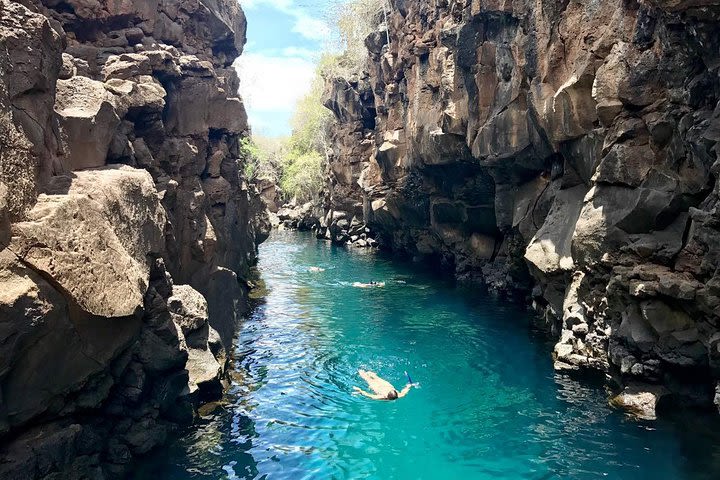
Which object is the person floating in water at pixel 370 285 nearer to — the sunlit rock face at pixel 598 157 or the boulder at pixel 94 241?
the sunlit rock face at pixel 598 157

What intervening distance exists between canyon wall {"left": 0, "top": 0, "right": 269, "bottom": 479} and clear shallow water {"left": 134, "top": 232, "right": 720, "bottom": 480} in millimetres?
1552

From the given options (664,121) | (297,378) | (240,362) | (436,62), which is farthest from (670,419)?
(436,62)

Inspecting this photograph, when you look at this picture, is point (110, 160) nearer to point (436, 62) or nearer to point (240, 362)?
point (240, 362)

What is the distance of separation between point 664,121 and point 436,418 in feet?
30.9

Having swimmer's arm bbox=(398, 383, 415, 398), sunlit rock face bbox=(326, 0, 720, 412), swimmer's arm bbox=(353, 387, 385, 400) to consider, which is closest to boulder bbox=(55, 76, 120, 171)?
swimmer's arm bbox=(353, 387, 385, 400)

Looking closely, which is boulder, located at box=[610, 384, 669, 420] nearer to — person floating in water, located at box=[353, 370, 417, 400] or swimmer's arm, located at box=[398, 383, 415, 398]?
swimmer's arm, located at box=[398, 383, 415, 398]

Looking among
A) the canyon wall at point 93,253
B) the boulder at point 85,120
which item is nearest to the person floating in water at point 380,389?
the canyon wall at point 93,253

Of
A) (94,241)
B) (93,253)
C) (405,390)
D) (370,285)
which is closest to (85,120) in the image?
(94,241)

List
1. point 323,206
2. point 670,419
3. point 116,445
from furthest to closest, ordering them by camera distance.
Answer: point 323,206, point 670,419, point 116,445

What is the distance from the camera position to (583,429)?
13008 mm

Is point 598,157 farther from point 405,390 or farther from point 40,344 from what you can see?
point 40,344

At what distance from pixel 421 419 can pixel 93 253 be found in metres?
9.01

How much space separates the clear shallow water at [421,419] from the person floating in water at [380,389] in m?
0.28

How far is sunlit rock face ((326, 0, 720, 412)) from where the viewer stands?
40.9ft
